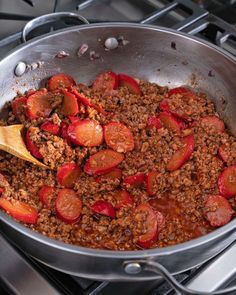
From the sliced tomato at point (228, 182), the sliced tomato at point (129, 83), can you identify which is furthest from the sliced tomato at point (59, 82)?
the sliced tomato at point (228, 182)

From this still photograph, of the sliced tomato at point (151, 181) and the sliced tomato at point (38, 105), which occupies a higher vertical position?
the sliced tomato at point (151, 181)

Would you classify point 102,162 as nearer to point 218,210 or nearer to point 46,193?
point 46,193

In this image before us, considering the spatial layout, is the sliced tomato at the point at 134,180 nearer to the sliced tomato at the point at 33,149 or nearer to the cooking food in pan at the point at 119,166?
the cooking food in pan at the point at 119,166

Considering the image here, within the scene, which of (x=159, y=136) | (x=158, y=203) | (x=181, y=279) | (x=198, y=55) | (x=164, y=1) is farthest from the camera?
(x=164, y=1)

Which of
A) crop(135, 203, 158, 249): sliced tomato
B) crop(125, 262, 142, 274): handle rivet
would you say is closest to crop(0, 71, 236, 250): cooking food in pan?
crop(135, 203, 158, 249): sliced tomato

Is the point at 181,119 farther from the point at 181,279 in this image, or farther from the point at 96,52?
the point at 181,279

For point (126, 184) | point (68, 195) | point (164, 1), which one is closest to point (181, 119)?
point (126, 184)
